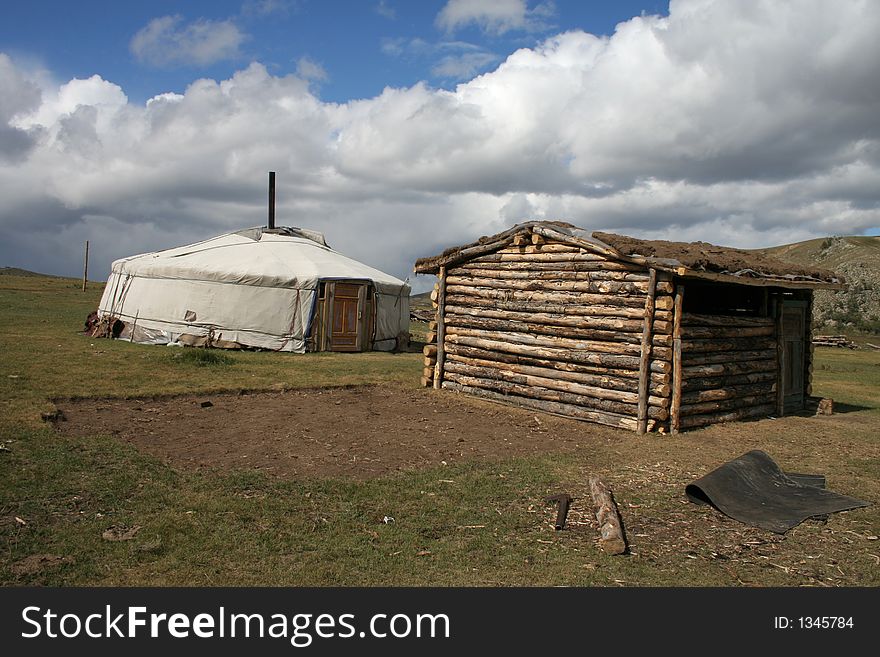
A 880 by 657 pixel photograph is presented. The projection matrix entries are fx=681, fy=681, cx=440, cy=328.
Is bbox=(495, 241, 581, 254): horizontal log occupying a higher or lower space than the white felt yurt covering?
higher

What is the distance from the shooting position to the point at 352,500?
6.50 m

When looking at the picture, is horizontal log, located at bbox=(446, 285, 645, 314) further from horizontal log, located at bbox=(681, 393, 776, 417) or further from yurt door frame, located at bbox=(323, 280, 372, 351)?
yurt door frame, located at bbox=(323, 280, 372, 351)

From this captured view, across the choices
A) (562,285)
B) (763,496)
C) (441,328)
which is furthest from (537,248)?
(763,496)

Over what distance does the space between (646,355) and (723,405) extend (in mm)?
2160

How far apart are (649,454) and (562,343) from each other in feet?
10.3

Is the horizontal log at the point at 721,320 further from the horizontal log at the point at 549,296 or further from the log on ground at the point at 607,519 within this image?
the log on ground at the point at 607,519

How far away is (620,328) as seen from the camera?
10.8m

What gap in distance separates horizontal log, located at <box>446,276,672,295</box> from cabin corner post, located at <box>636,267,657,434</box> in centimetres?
16

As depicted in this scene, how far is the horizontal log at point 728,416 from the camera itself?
425 inches

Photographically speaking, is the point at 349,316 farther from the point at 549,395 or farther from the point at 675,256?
the point at 675,256

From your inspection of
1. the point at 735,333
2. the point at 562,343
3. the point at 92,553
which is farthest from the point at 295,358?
the point at 92,553

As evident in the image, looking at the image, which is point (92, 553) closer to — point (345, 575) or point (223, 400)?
point (345, 575)

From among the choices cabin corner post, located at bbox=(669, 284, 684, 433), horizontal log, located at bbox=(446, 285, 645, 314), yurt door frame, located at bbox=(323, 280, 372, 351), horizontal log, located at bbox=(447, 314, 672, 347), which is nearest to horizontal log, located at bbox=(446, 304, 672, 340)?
horizontal log, located at bbox=(447, 314, 672, 347)

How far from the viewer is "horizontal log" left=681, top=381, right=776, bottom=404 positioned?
10.8 m
